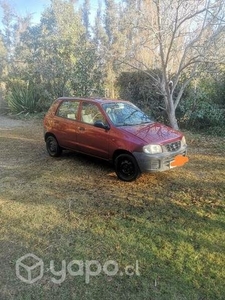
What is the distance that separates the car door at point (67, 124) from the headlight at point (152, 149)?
1.99m

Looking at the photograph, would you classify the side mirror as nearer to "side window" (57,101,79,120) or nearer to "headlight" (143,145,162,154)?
"side window" (57,101,79,120)

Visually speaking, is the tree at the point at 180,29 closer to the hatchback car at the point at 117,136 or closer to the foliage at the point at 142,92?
the foliage at the point at 142,92

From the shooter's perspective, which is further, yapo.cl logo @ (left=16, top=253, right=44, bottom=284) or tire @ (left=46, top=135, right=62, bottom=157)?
tire @ (left=46, top=135, right=62, bottom=157)

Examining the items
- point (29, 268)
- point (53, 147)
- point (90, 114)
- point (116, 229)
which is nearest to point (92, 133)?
point (90, 114)

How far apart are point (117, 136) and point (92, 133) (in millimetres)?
735

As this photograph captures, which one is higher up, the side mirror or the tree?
the tree

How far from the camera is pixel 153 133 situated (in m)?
5.43

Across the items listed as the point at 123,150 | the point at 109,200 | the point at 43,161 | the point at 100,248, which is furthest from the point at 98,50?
the point at 100,248

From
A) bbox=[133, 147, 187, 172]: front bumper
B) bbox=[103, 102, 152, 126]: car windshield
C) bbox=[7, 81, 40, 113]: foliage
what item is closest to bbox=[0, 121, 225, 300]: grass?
bbox=[133, 147, 187, 172]: front bumper

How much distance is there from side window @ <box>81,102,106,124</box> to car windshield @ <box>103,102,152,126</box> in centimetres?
17

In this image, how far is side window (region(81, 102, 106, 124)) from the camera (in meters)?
5.88

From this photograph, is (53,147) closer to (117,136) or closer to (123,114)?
(123,114)

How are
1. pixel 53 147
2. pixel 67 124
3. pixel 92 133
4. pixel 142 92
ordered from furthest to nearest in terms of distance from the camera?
pixel 142 92 → pixel 53 147 → pixel 67 124 → pixel 92 133

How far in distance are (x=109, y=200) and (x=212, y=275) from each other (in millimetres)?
2145
